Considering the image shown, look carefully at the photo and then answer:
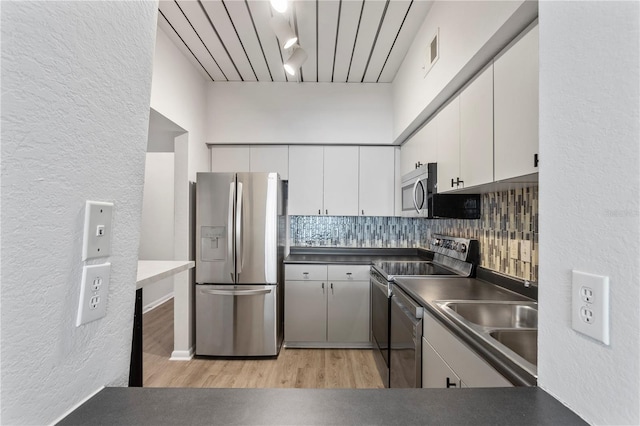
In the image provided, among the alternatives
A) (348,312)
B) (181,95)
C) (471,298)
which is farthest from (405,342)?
A: (181,95)

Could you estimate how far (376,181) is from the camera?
3.46m

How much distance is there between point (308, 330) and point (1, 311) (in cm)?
295

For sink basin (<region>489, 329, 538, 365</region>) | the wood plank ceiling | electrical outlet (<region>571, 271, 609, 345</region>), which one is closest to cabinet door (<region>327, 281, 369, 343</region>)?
sink basin (<region>489, 329, 538, 365</region>)

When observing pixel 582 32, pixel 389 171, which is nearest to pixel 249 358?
pixel 389 171

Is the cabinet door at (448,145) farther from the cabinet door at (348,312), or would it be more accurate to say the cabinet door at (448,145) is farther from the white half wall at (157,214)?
the white half wall at (157,214)

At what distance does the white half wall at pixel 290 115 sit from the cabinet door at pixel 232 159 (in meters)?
0.10

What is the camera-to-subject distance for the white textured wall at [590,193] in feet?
1.48

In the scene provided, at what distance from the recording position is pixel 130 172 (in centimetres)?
66

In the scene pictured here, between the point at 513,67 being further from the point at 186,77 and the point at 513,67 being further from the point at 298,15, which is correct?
the point at 186,77

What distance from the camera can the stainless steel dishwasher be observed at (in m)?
1.72

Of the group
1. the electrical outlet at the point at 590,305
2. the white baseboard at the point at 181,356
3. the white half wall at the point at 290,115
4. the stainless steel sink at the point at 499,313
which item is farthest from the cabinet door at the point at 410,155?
the white baseboard at the point at 181,356

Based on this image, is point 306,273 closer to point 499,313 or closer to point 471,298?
point 471,298

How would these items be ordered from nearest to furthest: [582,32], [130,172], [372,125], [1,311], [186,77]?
1. [1,311]
2. [582,32]
3. [130,172]
4. [186,77]
5. [372,125]

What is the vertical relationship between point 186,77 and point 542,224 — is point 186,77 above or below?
above
